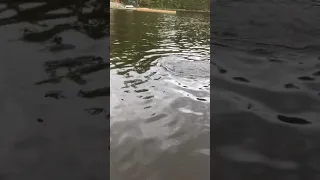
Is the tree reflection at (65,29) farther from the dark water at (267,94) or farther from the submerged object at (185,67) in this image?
the submerged object at (185,67)

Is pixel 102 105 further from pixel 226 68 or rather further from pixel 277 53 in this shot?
pixel 277 53

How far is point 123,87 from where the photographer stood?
5.12 metres

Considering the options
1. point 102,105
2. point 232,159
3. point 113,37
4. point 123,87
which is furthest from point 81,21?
point 113,37

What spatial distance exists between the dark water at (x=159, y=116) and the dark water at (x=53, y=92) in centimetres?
29

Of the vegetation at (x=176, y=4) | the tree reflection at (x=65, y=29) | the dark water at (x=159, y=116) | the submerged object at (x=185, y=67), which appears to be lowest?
the dark water at (x=159, y=116)

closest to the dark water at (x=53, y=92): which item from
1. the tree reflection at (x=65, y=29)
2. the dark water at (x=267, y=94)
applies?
the tree reflection at (x=65, y=29)

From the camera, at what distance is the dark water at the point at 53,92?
2.62m

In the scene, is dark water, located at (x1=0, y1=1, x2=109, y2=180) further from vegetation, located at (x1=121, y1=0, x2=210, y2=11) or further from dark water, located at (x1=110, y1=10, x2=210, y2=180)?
vegetation, located at (x1=121, y1=0, x2=210, y2=11)

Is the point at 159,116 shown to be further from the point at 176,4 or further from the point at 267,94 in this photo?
the point at 176,4

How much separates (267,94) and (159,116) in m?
1.29

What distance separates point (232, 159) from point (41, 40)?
295 cm

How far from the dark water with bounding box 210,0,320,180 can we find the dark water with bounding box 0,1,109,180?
45.8 inches

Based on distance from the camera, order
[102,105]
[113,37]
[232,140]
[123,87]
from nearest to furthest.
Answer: [232,140], [102,105], [123,87], [113,37]

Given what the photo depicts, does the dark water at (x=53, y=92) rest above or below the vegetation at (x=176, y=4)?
below
